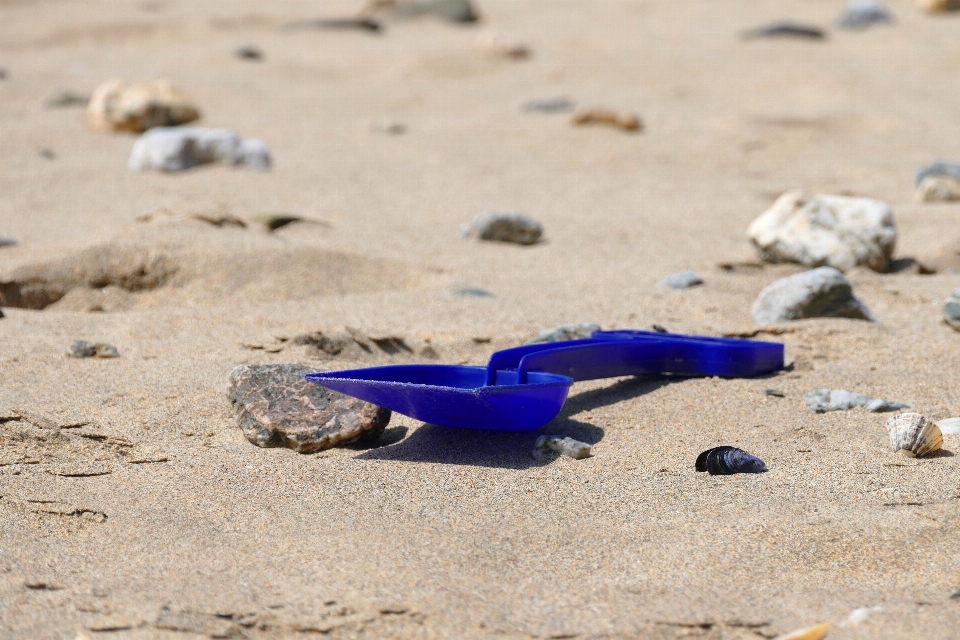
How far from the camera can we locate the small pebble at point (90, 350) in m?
2.40

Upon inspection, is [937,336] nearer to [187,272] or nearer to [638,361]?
[638,361]

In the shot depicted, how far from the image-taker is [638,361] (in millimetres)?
2303

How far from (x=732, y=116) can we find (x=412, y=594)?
14.4 ft

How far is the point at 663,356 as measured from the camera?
232 centimetres

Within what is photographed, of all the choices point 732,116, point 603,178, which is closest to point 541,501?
point 603,178

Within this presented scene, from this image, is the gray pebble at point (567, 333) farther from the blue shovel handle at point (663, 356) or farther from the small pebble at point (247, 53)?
the small pebble at point (247, 53)

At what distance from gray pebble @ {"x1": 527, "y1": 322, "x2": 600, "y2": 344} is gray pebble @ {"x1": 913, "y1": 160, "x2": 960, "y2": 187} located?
2249 mm

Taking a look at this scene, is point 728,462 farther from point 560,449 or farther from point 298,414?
point 298,414

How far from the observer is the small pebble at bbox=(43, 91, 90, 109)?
559cm

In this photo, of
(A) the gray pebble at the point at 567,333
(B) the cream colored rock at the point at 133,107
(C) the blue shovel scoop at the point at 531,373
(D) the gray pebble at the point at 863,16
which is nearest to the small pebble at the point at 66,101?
(B) the cream colored rock at the point at 133,107

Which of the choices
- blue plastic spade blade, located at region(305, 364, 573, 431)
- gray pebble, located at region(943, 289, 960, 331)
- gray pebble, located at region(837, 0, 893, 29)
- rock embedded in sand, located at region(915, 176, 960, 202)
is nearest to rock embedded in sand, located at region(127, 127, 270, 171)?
blue plastic spade blade, located at region(305, 364, 573, 431)

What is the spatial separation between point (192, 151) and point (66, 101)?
63.2 inches

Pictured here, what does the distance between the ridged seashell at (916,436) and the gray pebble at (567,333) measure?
84 cm

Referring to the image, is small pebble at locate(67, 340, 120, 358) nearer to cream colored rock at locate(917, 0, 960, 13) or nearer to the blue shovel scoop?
the blue shovel scoop
